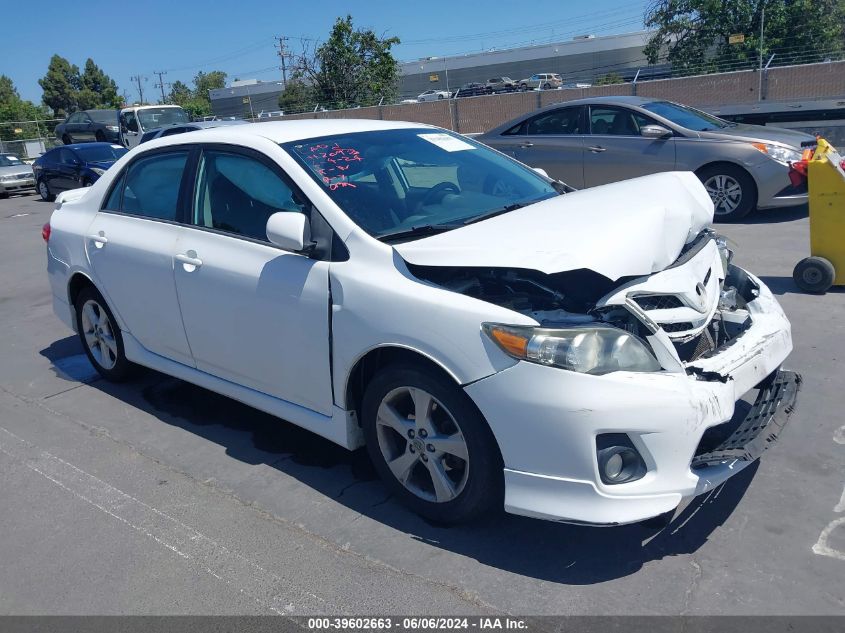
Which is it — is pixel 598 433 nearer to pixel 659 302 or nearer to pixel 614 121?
pixel 659 302

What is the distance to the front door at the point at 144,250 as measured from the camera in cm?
457

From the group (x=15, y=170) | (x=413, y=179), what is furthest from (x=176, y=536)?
(x=15, y=170)

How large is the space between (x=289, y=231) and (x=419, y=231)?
617 millimetres

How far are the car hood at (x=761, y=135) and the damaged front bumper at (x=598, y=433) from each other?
23.2 ft

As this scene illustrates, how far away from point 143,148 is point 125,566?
2832 millimetres

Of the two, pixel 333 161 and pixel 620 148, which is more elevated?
pixel 333 161

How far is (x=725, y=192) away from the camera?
958 cm

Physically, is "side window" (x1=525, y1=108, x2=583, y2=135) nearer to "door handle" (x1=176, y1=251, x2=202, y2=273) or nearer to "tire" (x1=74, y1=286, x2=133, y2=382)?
"tire" (x1=74, y1=286, x2=133, y2=382)

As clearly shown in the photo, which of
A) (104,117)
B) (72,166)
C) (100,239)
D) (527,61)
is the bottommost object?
(100,239)

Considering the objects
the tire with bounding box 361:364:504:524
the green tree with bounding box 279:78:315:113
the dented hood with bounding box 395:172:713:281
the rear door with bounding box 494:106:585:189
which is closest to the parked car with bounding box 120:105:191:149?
the green tree with bounding box 279:78:315:113

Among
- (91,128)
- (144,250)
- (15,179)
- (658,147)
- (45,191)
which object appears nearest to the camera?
(144,250)

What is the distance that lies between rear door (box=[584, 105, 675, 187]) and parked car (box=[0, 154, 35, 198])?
18234 mm

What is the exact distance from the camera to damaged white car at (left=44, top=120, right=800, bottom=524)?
2963 millimetres

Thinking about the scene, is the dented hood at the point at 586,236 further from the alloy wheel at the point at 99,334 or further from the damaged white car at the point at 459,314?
the alloy wheel at the point at 99,334
